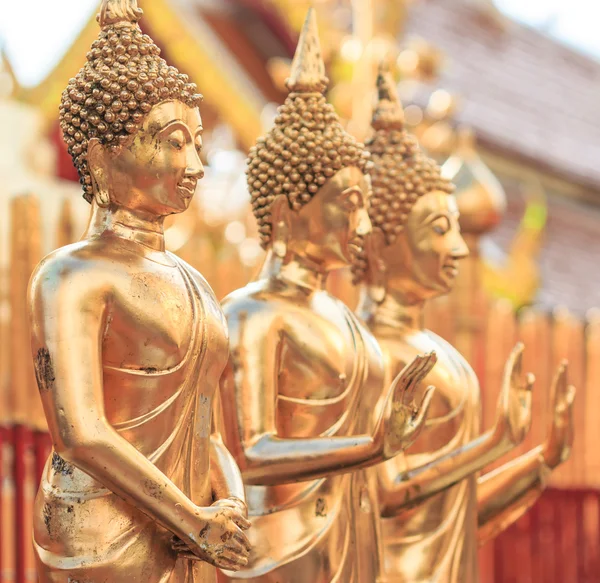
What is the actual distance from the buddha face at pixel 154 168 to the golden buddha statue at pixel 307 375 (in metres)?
0.56

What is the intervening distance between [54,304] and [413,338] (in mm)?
1510

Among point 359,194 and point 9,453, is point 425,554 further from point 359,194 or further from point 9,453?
point 9,453

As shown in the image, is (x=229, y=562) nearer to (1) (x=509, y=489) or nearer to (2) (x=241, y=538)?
(2) (x=241, y=538)

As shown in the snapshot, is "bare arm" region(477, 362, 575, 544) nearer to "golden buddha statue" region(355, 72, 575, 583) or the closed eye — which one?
"golden buddha statue" region(355, 72, 575, 583)

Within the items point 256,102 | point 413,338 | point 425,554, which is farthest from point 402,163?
point 256,102

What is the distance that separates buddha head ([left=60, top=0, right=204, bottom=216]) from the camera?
3.08 m

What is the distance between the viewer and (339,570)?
11.9 ft

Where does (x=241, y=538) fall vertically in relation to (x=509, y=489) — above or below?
above

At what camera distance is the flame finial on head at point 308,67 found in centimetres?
386

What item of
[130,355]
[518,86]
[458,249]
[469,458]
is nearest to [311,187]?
[458,249]

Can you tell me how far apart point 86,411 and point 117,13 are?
0.86 m

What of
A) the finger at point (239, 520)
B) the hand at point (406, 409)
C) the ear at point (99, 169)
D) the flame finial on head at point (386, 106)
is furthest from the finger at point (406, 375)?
the flame finial on head at point (386, 106)

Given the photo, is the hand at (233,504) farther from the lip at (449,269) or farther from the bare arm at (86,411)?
the lip at (449,269)

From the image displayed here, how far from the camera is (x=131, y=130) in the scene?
10.1 ft
